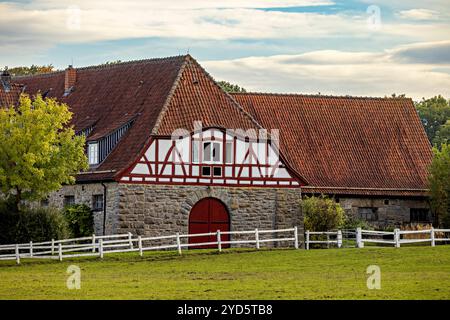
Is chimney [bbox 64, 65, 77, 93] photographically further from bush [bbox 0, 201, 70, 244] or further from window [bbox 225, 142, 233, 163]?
bush [bbox 0, 201, 70, 244]

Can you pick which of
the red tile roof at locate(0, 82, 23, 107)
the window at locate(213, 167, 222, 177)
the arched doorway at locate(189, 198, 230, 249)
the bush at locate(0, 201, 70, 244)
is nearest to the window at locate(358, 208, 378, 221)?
the arched doorway at locate(189, 198, 230, 249)

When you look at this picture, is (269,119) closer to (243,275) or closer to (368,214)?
(368,214)

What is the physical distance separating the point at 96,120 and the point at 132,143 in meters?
5.18

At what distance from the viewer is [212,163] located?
186 feet

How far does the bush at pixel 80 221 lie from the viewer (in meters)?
56.5

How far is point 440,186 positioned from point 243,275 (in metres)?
22.3

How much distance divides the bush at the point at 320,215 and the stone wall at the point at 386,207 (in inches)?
163

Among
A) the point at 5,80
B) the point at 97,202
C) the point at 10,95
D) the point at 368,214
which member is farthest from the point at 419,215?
the point at 5,80

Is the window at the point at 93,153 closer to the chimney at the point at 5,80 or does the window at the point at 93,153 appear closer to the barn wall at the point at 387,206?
the chimney at the point at 5,80

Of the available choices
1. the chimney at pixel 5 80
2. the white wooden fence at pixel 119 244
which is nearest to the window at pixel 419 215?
the white wooden fence at pixel 119 244
